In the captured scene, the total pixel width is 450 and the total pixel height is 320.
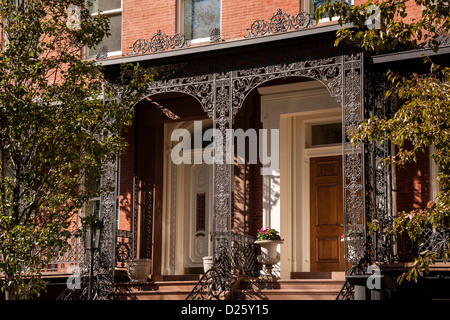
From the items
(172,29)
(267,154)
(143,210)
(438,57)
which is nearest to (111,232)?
(143,210)

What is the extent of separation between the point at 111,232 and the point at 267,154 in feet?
11.7

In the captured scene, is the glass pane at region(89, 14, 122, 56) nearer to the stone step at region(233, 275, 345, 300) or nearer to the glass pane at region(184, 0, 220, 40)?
the glass pane at region(184, 0, 220, 40)

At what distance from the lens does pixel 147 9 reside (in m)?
16.4

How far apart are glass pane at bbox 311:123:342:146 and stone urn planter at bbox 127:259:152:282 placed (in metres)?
4.33

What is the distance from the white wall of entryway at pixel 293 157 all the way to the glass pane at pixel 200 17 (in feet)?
6.13

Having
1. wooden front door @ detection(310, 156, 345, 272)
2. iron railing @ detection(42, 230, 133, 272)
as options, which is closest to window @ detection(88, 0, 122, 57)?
iron railing @ detection(42, 230, 133, 272)

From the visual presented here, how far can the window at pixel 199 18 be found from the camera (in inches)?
618

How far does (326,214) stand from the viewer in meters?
14.9

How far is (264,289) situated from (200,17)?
249 inches

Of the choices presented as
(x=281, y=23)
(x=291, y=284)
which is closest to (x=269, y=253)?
(x=291, y=284)

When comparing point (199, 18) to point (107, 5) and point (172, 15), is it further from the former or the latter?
point (107, 5)

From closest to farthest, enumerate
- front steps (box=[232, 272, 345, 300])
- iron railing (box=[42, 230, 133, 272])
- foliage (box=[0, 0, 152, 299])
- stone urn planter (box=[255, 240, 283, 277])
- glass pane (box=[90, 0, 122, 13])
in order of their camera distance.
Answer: foliage (box=[0, 0, 152, 299])
front steps (box=[232, 272, 345, 300])
stone urn planter (box=[255, 240, 283, 277])
iron railing (box=[42, 230, 133, 272])
glass pane (box=[90, 0, 122, 13])

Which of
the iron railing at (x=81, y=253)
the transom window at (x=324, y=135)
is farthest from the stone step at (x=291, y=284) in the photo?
the transom window at (x=324, y=135)

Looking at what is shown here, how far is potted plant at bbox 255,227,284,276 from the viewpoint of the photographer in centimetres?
1408
